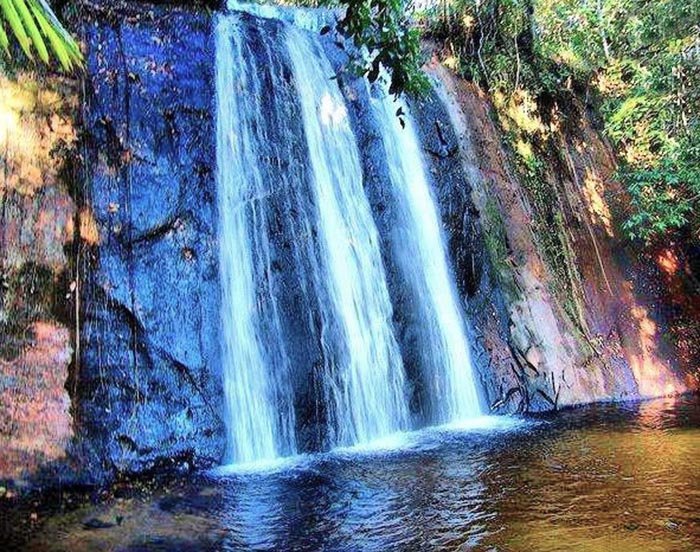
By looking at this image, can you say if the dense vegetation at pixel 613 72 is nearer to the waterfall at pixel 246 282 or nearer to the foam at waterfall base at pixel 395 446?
the waterfall at pixel 246 282

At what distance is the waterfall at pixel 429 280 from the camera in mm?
7785

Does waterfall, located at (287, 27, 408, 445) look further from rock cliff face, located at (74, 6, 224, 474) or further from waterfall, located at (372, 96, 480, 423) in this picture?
rock cliff face, located at (74, 6, 224, 474)

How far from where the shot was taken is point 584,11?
12.9 metres

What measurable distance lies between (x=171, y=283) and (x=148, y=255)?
14.2 inches

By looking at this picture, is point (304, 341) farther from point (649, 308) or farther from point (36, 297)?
point (649, 308)

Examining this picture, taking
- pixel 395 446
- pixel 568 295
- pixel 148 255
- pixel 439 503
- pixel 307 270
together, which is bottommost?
pixel 439 503

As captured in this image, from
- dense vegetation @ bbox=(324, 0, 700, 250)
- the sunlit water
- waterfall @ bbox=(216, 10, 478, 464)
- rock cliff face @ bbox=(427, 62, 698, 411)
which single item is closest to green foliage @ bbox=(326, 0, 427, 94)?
the sunlit water

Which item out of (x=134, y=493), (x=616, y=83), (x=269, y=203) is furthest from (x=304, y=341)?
(x=616, y=83)

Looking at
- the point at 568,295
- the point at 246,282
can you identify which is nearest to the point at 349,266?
the point at 246,282

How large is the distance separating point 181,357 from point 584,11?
37.4ft

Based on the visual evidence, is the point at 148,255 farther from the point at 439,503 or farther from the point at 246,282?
the point at 439,503

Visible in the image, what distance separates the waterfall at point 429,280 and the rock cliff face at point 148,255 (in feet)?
9.16

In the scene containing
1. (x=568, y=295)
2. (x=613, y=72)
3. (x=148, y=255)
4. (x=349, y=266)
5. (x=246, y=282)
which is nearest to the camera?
(x=148, y=255)

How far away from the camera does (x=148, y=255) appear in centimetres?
617
